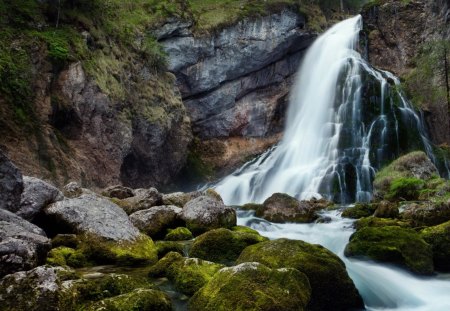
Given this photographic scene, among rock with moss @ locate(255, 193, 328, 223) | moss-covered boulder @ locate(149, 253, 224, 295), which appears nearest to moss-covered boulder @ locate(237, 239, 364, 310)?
moss-covered boulder @ locate(149, 253, 224, 295)

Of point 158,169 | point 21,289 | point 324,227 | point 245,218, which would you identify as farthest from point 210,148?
point 21,289

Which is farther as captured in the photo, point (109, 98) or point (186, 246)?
point (109, 98)

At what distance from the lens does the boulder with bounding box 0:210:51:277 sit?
6332mm

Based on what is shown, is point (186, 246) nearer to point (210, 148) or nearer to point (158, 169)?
point (158, 169)

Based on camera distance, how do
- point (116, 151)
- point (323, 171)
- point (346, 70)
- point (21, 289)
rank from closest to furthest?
point (21, 289) → point (116, 151) → point (323, 171) → point (346, 70)

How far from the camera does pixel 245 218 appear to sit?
17.8m

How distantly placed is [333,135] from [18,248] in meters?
25.6

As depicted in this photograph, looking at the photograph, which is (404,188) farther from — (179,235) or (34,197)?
(34,197)

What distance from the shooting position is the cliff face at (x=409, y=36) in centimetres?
3167

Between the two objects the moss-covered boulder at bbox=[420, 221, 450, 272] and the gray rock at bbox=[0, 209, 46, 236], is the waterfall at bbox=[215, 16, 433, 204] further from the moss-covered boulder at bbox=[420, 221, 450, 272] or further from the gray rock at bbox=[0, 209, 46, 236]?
the gray rock at bbox=[0, 209, 46, 236]

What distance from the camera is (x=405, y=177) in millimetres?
20625

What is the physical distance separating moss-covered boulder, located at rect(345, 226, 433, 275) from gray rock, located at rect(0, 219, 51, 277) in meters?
7.38

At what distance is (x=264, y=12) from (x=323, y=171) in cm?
1697

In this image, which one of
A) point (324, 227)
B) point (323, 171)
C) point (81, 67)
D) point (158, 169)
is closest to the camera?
point (324, 227)
